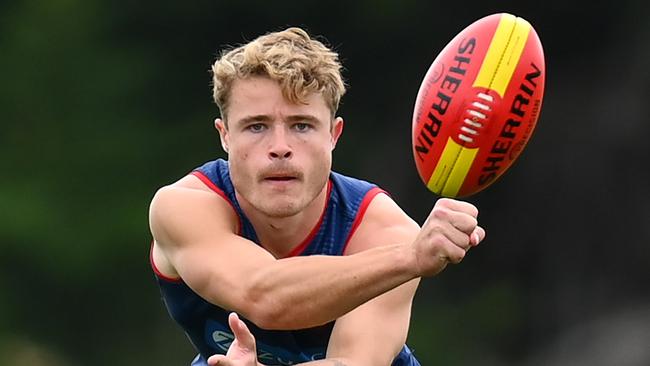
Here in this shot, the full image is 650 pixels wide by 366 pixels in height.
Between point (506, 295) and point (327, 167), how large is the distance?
5412 mm

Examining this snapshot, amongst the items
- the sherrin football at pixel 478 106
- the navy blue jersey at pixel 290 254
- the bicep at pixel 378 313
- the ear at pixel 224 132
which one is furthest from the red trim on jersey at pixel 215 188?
the sherrin football at pixel 478 106

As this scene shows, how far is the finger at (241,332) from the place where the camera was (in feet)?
16.2

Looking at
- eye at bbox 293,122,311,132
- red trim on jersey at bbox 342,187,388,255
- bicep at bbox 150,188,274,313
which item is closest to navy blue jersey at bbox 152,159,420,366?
red trim on jersey at bbox 342,187,388,255

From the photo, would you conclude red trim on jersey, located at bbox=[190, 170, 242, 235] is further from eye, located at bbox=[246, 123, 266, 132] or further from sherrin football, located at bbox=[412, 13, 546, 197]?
sherrin football, located at bbox=[412, 13, 546, 197]

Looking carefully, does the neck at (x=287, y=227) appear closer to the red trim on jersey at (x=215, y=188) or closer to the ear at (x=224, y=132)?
the red trim on jersey at (x=215, y=188)

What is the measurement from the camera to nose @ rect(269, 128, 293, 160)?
5277 millimetres

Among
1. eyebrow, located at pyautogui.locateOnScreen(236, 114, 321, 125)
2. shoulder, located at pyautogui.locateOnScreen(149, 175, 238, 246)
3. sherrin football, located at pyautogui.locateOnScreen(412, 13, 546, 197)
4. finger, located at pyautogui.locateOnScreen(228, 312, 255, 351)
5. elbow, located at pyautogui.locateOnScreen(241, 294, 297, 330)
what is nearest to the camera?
sherrin football, located at pyautogui.locateOnScreen(412, 13, 546, 197)

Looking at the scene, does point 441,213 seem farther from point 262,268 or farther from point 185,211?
point 185,211

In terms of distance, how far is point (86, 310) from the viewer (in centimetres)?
1095

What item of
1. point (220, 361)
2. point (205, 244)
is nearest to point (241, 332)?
point (220, 361)

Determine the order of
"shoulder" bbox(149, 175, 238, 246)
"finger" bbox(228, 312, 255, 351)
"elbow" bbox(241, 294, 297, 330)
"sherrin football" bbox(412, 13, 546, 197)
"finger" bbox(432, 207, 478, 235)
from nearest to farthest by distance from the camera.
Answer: "finger" bbox(432, 207, 478, 235), "sherrin football" bbox(412, 13, 546, 197), "finger" bbox(228, 312, 255, 351), "elbow" bbox(241, 294, 297, 330), "shoulder" bbox(149, 175, 238, 246)

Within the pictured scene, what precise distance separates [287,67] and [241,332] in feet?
2.90

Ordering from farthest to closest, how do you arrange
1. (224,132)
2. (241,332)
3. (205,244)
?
(224,132)
(205,244)
(241,332)

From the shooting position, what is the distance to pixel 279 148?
17.3 ft
